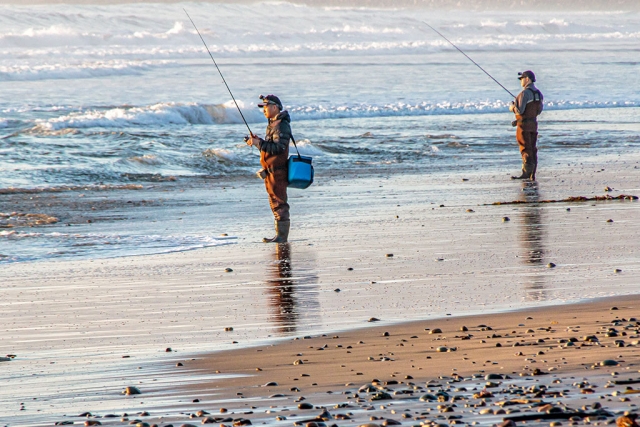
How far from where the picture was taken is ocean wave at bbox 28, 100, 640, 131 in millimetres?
22859

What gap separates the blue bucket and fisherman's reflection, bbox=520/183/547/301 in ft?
6.64

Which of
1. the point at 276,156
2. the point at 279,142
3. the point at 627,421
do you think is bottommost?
the point at 627,421

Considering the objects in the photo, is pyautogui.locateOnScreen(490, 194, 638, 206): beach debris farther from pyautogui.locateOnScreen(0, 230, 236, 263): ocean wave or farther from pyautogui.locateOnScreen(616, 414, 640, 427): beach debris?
pyautogui.locateOnScreen(616, 414, 640, 427): beach debris

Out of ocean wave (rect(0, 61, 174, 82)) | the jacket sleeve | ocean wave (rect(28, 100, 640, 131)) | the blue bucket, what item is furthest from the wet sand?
ocean wave (rect(0, 61, 174, 82))

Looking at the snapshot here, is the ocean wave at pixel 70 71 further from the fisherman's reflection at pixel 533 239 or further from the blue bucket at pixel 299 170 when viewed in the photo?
the blue bucket at pixel 299 170

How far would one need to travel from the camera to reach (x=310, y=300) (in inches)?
267

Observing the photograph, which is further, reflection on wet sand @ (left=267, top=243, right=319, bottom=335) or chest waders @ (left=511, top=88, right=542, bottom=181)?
chest waders @ (left=511, top=88, right=542, bottom=181)

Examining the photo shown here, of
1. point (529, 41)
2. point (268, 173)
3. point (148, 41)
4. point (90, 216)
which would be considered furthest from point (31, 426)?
point (529, 41)

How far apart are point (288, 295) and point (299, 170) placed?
101 inches

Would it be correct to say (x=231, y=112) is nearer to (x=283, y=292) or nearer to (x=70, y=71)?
(x=70, y=71)

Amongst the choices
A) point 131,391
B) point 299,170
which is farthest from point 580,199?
point 131,391

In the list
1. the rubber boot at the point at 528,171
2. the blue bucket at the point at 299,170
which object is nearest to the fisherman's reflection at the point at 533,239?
the rubber boot at the point at 528,171

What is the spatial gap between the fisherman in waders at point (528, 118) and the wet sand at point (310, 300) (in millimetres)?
2440

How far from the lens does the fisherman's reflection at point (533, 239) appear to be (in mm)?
6773
